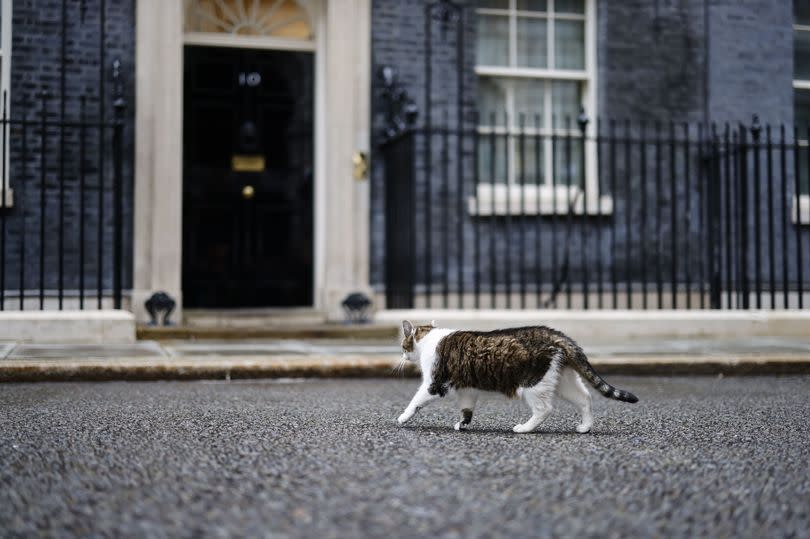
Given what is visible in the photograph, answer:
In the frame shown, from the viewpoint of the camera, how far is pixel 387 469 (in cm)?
380

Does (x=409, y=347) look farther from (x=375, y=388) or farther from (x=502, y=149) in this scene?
(x=502, y=149)

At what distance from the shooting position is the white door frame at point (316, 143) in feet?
33.7

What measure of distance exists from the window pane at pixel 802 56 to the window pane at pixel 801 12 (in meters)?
0.13

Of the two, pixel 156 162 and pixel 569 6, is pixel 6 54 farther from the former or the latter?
pixel 569 6

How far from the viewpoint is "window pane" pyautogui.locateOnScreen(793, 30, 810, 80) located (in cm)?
1241

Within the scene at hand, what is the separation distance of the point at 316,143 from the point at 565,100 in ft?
9.16

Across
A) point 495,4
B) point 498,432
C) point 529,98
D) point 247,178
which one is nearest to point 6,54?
point 247,178

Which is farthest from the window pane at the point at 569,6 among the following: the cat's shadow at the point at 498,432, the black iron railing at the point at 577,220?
the cat's shadow at the point at 498,432

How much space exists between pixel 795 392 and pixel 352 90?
560 centimetres

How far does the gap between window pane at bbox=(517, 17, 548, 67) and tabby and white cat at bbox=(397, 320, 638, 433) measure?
A: 7.30m

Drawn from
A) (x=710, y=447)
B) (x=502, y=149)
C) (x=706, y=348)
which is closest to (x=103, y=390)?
(x=710, y=447)

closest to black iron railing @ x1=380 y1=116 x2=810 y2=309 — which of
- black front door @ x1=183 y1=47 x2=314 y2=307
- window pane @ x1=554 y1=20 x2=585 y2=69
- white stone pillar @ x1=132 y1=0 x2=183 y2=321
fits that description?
window pane @ x1=554 y1=20 x2=585 y2=69

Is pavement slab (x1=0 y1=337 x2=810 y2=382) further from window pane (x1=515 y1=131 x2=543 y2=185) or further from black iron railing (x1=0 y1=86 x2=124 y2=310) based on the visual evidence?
window pane (x1=515 y1=131 x2=543 y2=185)

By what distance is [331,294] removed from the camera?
10789 mm
